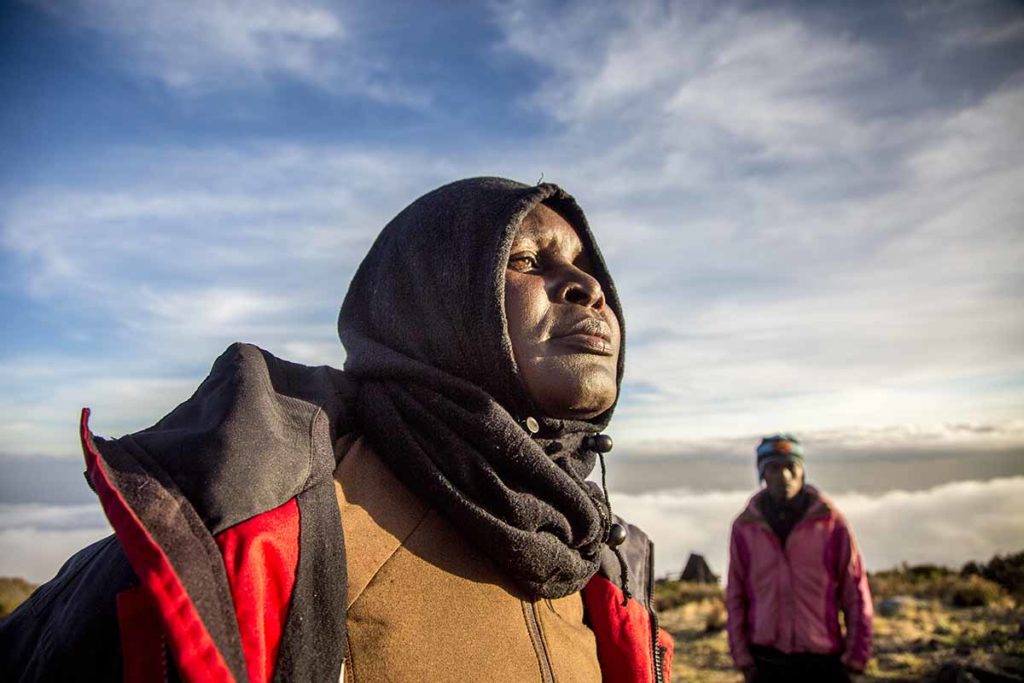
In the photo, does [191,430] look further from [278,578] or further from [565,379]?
[565,379]

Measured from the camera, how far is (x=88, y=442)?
1.24m

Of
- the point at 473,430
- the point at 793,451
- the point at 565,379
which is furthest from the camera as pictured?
the point at 793,451

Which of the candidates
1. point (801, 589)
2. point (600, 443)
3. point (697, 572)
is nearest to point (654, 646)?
point (600, 443)

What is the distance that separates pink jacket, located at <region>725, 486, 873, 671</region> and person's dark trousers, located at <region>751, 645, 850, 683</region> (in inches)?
2.9

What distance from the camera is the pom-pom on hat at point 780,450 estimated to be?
264 inches

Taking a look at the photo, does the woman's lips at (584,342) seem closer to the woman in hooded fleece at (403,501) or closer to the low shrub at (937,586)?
the woman in hooded fleece at (403,501)

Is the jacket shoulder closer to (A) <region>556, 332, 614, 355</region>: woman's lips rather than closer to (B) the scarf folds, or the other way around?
(B) the scarf folds

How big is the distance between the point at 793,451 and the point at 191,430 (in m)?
6.34

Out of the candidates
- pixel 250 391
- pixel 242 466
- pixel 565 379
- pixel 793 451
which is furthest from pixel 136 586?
pixel 793 451

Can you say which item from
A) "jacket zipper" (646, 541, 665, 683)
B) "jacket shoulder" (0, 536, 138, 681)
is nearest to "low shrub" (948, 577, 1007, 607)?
"jacket zipper" (646, 541, 665, 683)

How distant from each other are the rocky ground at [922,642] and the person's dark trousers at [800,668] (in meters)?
3.41

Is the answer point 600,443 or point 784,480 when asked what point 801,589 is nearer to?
A: point 784,480

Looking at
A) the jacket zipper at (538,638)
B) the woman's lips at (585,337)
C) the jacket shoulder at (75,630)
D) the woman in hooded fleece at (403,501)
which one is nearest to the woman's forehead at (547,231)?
the woman in hooded fleece at (403,501)

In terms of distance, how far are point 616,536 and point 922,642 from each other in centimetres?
1133
